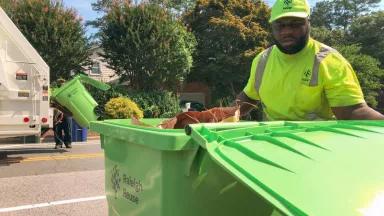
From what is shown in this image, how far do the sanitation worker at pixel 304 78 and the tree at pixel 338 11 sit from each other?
4882 centimetres

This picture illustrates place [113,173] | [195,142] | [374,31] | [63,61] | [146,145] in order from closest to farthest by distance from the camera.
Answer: [195,142] < [146,145] < [113,173] < [63,61] < [374,31]

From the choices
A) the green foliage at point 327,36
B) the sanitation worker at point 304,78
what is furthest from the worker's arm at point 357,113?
the green foliage at point 327,36

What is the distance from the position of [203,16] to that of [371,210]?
2780 centimetres

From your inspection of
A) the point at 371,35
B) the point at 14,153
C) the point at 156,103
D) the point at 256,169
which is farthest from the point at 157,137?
the point at 371,35

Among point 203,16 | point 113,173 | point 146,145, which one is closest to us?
point 146,145

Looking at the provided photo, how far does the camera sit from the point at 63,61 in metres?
20.0

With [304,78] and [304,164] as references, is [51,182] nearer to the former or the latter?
[304,78]

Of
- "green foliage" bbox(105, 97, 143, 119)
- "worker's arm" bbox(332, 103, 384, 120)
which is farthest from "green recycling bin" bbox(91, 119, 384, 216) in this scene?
"green foliage" bbox(105, 97, 143, 119)

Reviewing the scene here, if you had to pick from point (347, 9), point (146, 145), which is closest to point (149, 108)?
point (146, 145)

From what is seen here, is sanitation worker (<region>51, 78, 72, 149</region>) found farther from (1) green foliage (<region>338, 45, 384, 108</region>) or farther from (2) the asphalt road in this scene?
(1) green foliage (<region>338, 45, 384, 108</region>)

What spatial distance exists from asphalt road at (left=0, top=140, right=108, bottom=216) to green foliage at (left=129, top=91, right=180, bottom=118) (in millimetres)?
6792

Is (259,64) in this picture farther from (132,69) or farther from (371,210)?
(132,69)

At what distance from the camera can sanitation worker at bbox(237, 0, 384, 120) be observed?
124 inches

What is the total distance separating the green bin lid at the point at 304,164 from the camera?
1.73 meters
